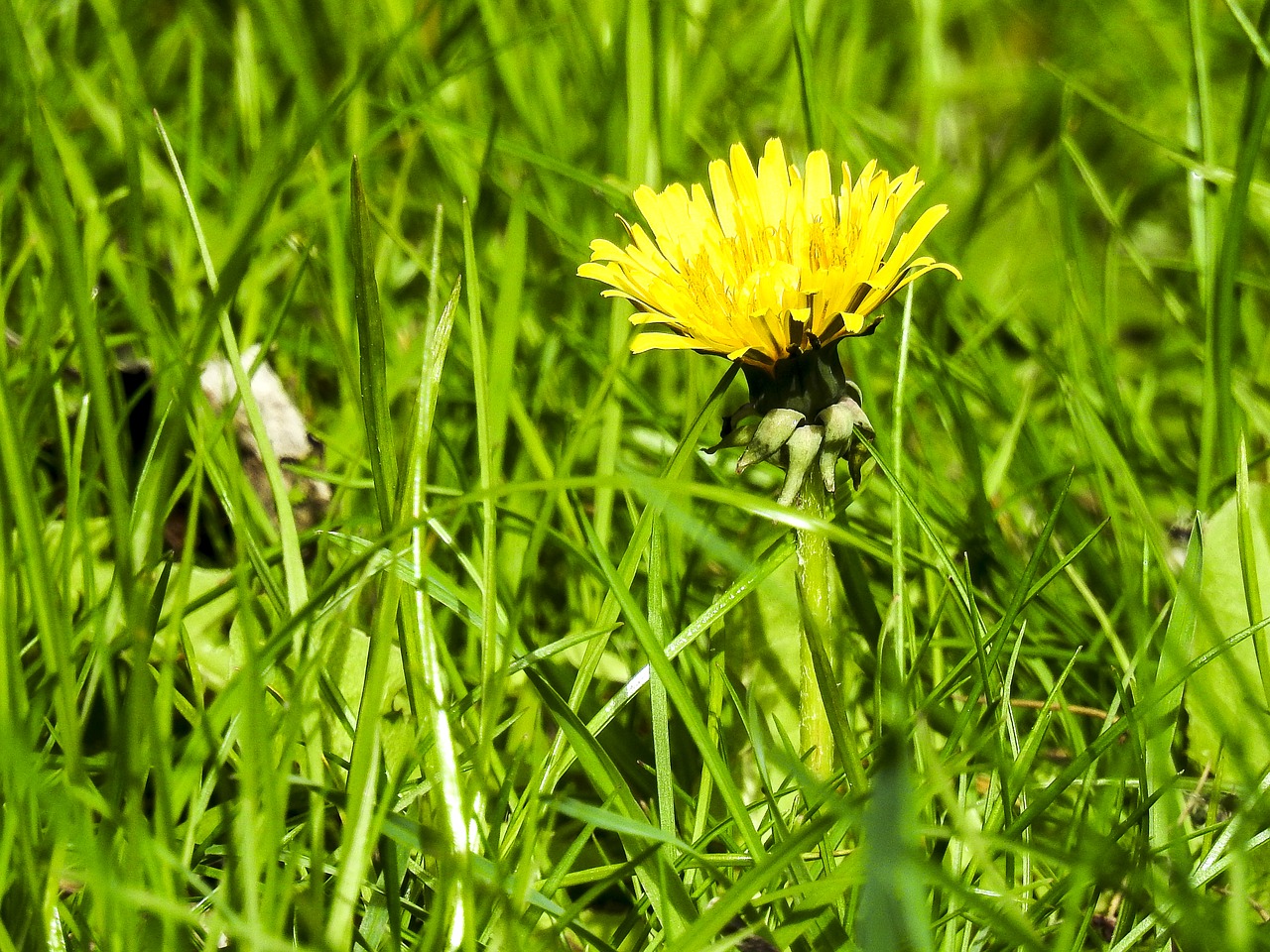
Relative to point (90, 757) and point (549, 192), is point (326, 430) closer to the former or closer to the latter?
point (549, 192)

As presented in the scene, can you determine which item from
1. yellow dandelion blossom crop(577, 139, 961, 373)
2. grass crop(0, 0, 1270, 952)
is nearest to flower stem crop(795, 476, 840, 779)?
grass crop(0, 0, 1270, 952)

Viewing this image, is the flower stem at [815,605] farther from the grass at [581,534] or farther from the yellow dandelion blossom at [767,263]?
the yellow dandelion blossom at [767,263]

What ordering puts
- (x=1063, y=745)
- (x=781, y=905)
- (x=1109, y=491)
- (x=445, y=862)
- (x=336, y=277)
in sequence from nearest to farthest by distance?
(x=445, y=862)
(x=781, y=905)
(x=1063, y=745)
(x=1109, y=491)
(x=336, y=277)

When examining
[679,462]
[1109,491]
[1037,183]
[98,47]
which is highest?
[98,47]

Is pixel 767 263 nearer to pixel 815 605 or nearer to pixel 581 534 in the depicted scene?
pixel 815 605

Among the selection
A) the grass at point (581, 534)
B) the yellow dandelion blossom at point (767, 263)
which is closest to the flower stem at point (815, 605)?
the grass at point (581, 534)

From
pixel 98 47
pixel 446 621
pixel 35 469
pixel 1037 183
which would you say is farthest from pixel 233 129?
pixel 1037 183
